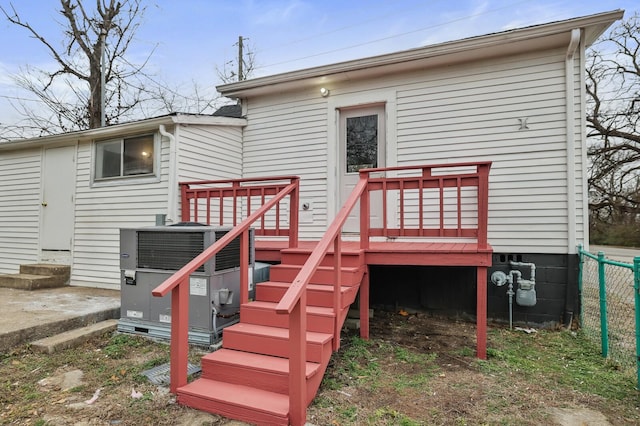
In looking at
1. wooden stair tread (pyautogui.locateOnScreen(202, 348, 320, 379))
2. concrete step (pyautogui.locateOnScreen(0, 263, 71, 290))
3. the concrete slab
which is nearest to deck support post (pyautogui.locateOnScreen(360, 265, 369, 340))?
wooden stair tread (pyautogui.locateOnScreen(202, 348, 320, 379))

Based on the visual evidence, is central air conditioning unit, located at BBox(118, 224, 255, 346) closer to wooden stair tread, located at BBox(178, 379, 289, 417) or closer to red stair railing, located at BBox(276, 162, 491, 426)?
wooden stair tread, located at BBox(178, 379, 289, 417)

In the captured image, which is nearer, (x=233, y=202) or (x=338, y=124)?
(x=233, y=202)

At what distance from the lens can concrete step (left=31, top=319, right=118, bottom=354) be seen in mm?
3504

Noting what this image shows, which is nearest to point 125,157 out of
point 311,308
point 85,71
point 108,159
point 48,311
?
point 108,159

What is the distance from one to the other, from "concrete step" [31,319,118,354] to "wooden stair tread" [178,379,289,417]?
178 centimetres

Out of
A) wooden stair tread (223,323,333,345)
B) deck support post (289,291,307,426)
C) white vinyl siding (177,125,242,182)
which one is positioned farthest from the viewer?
white vinyl siding (177,125,242,182)

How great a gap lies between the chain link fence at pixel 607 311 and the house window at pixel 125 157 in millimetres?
5944

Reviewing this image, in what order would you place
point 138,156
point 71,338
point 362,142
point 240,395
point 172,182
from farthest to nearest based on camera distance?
1. point 138,156
2. point 362,142
3. point 172,182
4. point 71,338
5. point 240,395

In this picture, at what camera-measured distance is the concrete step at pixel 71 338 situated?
3.50m

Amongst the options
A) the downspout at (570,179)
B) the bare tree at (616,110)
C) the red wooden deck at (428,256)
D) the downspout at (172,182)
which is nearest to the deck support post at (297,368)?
the red wooden deck at (428,256)

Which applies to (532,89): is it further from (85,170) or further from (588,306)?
(85,170)

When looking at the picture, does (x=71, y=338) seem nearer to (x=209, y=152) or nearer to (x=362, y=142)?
(x=209, y=152)

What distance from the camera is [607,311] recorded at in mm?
4512

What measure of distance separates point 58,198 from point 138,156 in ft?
6.69
